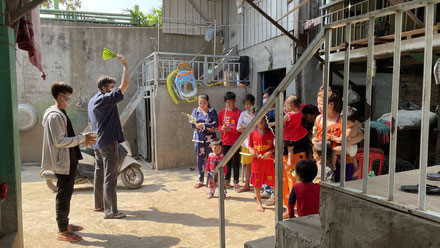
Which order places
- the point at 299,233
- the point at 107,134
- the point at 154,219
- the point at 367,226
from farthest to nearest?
1. the point at 154,219
2. the point at 107,134
3. the point at 299,233
4. the point at 367,226

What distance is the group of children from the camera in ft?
9.52

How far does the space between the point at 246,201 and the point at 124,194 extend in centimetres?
212

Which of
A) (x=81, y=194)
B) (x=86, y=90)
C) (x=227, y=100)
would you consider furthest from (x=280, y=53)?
(x=86, y=90)

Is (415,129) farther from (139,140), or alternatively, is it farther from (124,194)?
(139,140)

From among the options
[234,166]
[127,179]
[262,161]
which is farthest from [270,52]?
[127,179]

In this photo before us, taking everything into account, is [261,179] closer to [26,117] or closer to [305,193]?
[305,193]

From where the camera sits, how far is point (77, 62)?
866 cm

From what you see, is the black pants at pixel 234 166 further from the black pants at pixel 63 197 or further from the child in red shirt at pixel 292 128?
the black pants at pixel 63 197

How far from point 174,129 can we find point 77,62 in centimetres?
364

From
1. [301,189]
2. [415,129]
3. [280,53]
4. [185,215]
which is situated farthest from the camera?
[280,53]

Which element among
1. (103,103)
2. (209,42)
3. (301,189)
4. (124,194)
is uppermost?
(209,42)

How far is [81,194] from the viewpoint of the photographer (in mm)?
5320

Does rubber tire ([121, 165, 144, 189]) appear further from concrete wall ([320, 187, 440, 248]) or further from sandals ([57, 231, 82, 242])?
concrete wall ([320, 187, 440, 248])

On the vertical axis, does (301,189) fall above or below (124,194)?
above
